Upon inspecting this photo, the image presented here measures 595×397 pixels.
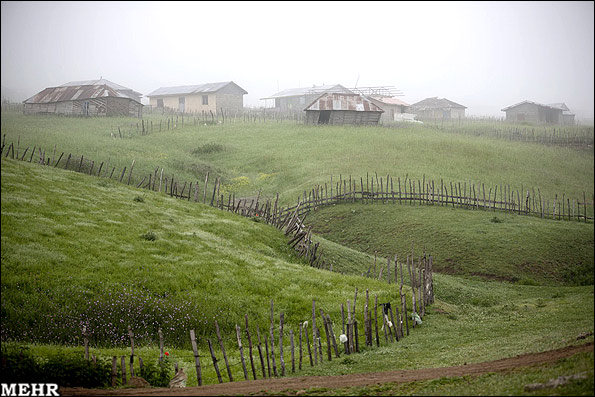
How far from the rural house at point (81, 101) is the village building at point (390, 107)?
135 feet

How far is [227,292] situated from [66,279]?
522cm

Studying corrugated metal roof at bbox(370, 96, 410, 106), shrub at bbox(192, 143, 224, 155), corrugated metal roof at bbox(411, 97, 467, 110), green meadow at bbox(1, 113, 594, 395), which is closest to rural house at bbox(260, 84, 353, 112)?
corrugated metal roof at bbox(370, 96, 410, 106)

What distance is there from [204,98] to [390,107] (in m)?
32.1

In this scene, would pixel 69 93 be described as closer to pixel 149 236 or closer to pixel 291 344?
pixel 149 236

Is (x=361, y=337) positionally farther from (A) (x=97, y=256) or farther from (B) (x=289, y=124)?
(B) (x=289, y=124)

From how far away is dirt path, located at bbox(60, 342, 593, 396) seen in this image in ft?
30.7

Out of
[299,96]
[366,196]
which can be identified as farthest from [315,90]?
[366,196]

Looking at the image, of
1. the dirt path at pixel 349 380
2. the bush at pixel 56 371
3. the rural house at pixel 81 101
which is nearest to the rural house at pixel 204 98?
the rural house at pixel 81 101

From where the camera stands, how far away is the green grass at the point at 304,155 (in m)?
42.6

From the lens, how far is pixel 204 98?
291 ft

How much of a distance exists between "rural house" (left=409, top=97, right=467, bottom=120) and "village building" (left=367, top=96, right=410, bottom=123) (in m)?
6.62

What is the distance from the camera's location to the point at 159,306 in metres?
16.4

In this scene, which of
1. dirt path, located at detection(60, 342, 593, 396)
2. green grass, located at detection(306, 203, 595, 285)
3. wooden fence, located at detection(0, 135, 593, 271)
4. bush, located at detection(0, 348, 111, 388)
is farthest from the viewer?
wooden fence, located at detection(0, 135, 593, 271)

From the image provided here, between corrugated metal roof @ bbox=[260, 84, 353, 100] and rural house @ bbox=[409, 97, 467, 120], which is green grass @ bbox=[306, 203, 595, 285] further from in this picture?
rural house @ bbox=[409, 97, 467, 120]
